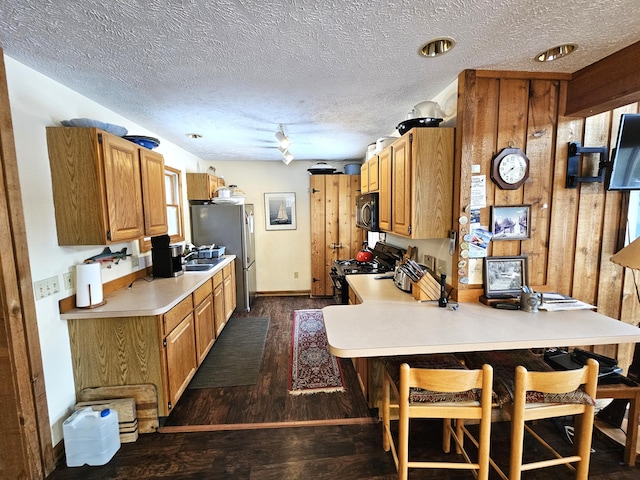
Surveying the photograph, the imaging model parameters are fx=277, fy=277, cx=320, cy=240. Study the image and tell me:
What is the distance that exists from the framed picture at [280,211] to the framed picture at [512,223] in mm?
3475

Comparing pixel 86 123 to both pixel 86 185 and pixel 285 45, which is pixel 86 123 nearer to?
pixel 86 185

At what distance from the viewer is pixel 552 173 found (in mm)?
1914

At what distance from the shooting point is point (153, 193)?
96.3 inches

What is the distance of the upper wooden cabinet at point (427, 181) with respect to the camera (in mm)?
1859

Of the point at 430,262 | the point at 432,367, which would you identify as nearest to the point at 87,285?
the point at 432,367

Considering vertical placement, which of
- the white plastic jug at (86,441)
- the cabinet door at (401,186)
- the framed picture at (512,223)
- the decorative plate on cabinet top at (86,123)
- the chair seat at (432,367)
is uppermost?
the decorative plate on cabinet top at (86,123)

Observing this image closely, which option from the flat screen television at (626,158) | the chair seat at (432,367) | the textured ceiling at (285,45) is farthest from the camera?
the flat screen television at (626,158)

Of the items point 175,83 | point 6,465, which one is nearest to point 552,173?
point 175,83

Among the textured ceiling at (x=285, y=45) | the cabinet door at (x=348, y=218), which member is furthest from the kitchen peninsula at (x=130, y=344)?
the cabinet door at (x=348, y=218)

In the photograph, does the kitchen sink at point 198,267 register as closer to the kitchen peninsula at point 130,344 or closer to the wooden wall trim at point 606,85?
the kitchen peninsula at point 130,344

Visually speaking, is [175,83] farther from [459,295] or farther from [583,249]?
[583,249]

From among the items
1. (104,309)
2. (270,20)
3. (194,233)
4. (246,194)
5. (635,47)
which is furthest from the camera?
(246,194)

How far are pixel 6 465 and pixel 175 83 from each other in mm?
2468

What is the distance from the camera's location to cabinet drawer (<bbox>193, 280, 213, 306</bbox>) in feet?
8.30
